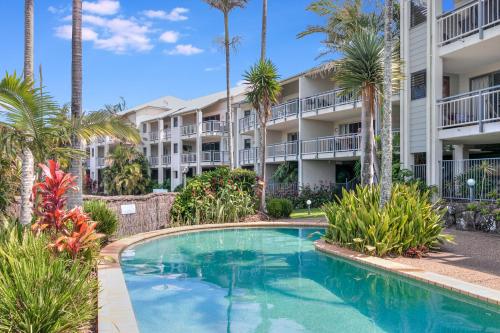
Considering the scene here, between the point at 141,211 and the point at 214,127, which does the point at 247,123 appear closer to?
the point at 214,127

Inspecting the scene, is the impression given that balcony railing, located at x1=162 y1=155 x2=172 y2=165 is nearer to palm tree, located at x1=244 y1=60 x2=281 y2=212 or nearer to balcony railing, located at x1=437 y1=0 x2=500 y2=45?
palm tree, located at x1=244 y1=60 x2=281 y2=212

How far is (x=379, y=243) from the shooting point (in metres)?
10.1

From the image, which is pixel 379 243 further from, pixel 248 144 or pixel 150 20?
pixel 248 144

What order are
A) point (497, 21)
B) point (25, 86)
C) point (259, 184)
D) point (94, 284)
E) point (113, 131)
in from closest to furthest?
point (94, 284) < point (25, 86) < point (113, 131) < point (497, 21) < point (259, 184)

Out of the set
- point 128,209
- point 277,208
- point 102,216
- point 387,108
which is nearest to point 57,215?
point 102,216

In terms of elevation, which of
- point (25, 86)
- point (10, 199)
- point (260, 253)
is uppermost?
point (25, 86)

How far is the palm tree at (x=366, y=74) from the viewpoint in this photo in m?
13.0

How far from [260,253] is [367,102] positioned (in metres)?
5.60

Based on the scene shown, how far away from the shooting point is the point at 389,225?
10258 mm

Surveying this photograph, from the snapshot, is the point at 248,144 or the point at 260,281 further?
the point at 248,144

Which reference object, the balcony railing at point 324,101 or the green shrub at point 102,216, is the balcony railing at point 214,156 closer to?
the balcony railing at point 324,101

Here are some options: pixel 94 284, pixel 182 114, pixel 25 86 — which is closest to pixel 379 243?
pixel 94 284

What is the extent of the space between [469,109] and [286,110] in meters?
15.3

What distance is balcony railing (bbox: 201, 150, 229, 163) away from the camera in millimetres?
39406
